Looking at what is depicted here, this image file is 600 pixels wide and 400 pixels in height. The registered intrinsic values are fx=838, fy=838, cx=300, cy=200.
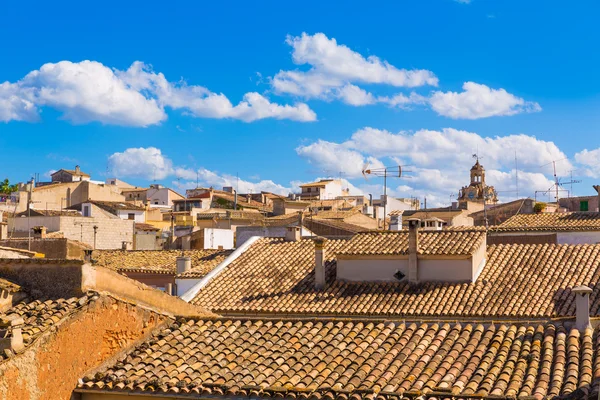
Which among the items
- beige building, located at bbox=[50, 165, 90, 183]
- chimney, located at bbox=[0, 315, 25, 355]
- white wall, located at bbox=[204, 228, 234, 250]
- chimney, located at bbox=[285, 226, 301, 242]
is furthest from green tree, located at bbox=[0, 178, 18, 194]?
chimney, located at bbox=[0, 315, 25, 355]

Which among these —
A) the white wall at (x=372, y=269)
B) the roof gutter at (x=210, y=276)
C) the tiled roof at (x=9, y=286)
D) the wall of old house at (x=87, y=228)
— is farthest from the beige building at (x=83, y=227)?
the tiled roof at (x=9, y=286)

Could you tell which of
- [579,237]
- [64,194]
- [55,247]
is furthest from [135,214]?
[579,237]

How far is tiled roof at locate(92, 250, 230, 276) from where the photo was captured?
30.1 m

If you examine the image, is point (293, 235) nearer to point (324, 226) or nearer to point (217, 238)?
point (324, 226)

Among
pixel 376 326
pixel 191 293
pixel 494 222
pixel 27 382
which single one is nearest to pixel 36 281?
pixel 27 382

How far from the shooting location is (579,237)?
2777cm

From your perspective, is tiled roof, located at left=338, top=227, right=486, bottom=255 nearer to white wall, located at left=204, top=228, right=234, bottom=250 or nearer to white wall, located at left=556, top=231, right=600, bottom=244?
white wall, located at left=556, top=231, right=600, bottom=244

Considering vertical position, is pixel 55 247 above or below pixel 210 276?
above

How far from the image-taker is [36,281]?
12.1m

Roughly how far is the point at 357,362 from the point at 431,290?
33.4 ft

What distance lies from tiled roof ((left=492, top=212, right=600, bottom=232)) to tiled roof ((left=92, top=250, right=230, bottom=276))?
10.4 meters

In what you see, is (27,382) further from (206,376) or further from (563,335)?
(563,335)

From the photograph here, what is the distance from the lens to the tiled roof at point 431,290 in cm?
1941

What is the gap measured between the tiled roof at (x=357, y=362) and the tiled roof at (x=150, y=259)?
16164mm
